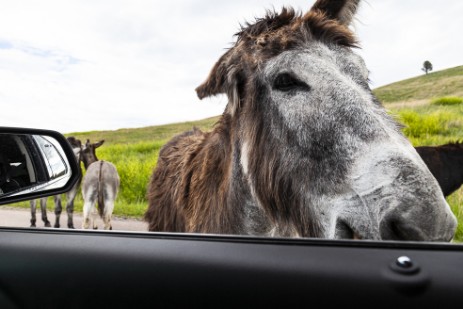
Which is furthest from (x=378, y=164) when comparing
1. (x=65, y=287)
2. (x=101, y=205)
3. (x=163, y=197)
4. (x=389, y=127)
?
(x=101, y=205)

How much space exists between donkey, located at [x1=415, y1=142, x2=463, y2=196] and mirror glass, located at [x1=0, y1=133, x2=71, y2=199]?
162 inches

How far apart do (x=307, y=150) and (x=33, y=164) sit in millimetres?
1294

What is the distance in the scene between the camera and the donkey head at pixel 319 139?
4.43 feet

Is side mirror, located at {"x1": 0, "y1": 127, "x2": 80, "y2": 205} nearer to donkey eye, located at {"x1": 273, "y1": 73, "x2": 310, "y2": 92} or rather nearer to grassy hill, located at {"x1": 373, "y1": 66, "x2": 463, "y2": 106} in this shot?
donkey eye, located at {"x1": 273, "y1": 73, "x2": 310, "y2": 92}

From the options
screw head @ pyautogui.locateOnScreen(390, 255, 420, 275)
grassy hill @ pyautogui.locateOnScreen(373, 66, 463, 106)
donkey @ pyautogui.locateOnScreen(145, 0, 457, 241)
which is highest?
grassy hill @ pyautogui.locateOnScreen(373, 66, 463, 106)

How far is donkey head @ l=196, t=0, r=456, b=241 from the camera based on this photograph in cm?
135

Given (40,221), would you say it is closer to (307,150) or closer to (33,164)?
(33,164)

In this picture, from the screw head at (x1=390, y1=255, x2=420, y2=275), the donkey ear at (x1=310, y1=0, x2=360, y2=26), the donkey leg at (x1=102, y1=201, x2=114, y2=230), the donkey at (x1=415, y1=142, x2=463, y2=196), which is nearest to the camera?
the screw head at (x1=390, y1=255, x2=420, y2=275)

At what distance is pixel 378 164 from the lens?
1.44 metres

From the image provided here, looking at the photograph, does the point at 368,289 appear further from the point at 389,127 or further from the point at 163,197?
the point at 163,197

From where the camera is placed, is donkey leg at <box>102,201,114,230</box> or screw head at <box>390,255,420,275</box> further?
donkey leg at <box>102,201,114,230</box>

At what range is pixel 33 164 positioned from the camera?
195cm

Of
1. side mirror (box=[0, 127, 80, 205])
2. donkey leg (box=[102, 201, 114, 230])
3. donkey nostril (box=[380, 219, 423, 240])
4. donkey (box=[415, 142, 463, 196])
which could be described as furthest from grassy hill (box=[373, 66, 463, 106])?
donkey nostril (box=[380, 219, 423, 240])

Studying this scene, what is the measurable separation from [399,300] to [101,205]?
648 cm
